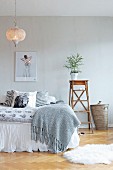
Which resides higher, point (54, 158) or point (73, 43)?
point (73, 43)

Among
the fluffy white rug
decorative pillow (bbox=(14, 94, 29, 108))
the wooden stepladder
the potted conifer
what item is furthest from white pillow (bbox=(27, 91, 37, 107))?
the fluffy white rug

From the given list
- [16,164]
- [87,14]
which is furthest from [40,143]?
[87,14]

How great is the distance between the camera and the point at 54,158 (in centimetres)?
351

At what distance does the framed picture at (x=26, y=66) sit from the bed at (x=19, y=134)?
2.22m

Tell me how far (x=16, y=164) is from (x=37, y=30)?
3910 mm

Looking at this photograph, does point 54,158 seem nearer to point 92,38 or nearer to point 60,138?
point 60,138

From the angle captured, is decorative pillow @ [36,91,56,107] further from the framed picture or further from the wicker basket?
Result: the wicker basket

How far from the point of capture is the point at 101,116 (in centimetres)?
592

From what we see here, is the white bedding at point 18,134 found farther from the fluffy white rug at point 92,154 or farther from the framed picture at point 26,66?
the framed picture at point 26,66

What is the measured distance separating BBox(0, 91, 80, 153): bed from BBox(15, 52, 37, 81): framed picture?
2.22m

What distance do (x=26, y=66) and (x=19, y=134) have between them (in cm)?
254

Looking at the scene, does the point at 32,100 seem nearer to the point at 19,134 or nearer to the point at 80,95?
the point at 19,134

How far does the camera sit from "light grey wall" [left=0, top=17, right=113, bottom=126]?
6.25m

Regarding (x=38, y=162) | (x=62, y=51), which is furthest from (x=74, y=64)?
(x=38, y=162)
